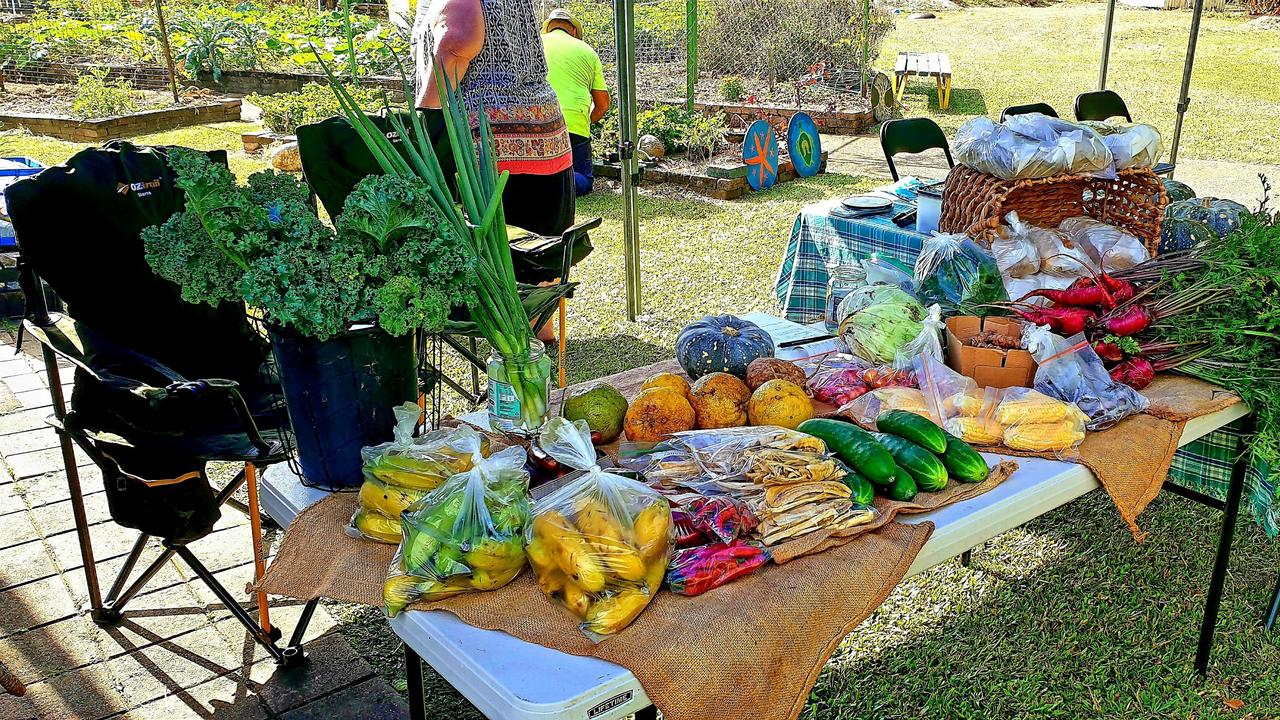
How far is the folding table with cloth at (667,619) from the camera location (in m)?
1.30

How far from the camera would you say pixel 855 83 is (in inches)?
437

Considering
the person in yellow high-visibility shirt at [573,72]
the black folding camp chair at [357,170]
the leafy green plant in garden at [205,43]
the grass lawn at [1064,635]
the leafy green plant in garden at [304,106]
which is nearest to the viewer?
the grass lawn at [1064,635]

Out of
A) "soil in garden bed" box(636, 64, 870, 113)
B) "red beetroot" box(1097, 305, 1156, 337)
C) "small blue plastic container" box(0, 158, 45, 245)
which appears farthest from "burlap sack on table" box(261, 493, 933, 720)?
"soil in garden bed" box(636, 64, 870, 113)

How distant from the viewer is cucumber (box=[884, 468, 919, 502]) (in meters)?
1.70

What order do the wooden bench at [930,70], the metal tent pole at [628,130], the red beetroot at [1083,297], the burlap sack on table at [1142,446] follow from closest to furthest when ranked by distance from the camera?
the burlap sack on table at [1142,446]
the red beetroot at [1083,297]
the metal tent pole at [628,130]
the wooden bench at [930,70]

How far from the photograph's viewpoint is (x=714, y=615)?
1405 mm

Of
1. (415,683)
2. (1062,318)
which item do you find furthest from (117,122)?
(1062,318)

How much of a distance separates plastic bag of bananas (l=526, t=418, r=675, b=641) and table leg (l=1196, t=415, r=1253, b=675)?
5.57 ft

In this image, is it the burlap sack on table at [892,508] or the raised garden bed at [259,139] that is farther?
the raised garden bed at [259,139]

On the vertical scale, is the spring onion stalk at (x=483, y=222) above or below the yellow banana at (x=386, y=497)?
above

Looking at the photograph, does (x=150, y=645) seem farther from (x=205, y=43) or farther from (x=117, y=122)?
(x=205, y=43)

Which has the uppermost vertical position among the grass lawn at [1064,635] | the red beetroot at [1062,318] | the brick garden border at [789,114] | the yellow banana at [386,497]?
the red beetroot at [1062,318]

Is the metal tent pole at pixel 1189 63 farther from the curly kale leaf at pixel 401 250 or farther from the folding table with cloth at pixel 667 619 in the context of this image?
the curly kale leaf at pixel 401 250

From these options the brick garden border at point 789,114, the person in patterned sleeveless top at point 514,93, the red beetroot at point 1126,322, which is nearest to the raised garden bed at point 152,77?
the brick garden border at point 789,114
